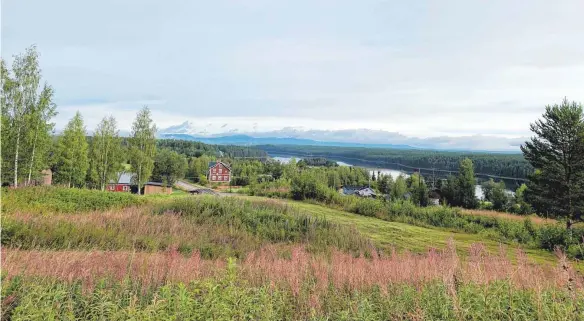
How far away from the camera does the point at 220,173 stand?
80.4 metres

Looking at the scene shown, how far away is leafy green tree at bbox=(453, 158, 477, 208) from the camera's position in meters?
51.9

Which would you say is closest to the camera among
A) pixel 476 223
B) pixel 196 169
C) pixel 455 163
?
pixel 476 223

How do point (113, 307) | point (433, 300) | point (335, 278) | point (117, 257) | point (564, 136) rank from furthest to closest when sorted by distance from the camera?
point (564, 136) < point (117, 257) < point (335, 278) < point (433, 300) < point (113, 307)

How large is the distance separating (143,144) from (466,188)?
49.1m

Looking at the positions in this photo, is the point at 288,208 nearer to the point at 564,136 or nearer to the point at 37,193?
the point at 37,193

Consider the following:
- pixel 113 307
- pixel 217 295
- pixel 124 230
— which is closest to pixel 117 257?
pixel 113 307

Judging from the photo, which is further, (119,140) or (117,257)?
(119,140)

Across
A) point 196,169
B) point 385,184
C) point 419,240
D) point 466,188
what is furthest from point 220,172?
point 419,240

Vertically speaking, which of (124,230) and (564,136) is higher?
(564,136)

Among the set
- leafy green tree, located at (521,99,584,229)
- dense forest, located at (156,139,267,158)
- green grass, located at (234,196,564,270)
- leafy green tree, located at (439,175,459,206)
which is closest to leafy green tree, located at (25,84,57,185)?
green grass, located at (234,196,564,270)

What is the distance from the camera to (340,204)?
69.8ft

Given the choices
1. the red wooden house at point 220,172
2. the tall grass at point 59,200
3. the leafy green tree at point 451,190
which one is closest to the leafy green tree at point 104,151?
the tall grass at point 59,200

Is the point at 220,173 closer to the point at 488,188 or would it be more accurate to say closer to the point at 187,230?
the point at 488,188

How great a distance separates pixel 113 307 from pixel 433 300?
319cm
